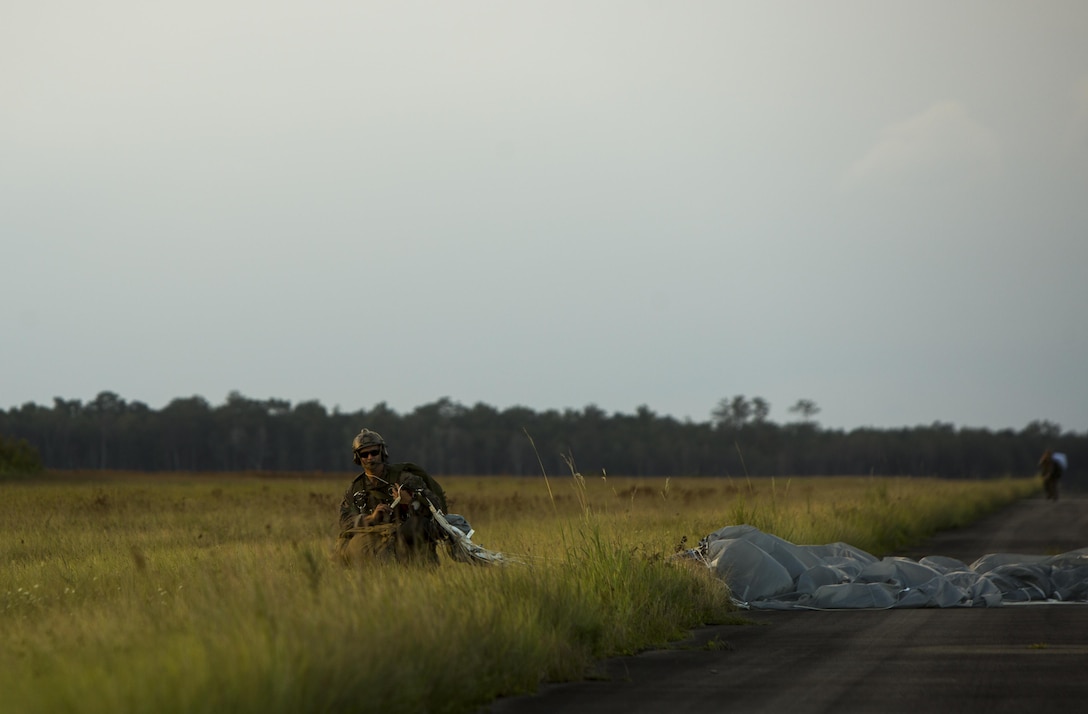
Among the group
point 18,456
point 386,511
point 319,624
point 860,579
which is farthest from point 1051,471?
point 319,624

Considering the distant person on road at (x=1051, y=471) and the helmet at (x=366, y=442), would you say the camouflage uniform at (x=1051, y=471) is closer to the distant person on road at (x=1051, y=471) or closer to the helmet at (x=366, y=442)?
the distant person on road at (x=1051, y=471)

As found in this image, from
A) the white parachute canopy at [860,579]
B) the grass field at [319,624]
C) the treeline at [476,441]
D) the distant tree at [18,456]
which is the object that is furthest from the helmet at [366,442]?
the treeline at [476,441]

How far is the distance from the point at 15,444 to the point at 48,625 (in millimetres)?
54103

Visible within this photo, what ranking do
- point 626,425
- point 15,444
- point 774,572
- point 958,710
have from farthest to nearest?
point 626,425, point 15,444, point 774,572, point 958,710

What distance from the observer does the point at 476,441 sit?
153375 millimetres

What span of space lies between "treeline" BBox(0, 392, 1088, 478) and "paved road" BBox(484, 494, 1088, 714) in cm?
10876

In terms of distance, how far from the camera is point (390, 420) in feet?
534

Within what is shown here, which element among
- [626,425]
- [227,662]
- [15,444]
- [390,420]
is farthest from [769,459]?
[227,662]

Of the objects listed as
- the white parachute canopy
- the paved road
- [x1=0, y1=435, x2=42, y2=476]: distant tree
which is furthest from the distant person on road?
[x1=0, y1=435, x2=42, y2=476]: distant tree

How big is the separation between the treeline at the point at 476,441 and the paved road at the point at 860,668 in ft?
357

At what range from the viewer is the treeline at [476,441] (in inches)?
5202

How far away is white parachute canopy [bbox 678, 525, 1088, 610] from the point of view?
15703mm

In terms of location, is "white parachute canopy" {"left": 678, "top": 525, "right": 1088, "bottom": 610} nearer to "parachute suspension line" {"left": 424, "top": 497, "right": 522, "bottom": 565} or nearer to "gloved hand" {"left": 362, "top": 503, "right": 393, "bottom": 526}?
"parachute suspension line" {"left": 424, "top": 497, "right": 522, "bottom": 565}

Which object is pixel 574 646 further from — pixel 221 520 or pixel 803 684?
pixel 221 520
